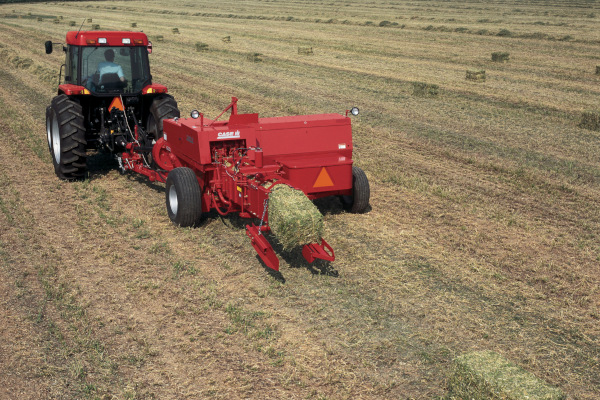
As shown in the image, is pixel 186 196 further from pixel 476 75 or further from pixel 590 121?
pixel 476 75

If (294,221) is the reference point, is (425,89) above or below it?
above

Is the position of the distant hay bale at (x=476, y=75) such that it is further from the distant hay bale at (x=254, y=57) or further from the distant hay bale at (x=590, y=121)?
the distant hay bale at (x=254, y=57)

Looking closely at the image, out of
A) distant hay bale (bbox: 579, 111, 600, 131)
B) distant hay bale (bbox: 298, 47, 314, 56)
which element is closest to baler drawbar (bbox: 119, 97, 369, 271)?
distant hay bale (bbox: 579, 111, 600, 131)

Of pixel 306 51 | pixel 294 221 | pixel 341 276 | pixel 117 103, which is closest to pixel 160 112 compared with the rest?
pixel 117 103

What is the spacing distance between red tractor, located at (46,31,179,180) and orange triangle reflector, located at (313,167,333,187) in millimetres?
3340

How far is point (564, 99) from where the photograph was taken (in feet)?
55.8

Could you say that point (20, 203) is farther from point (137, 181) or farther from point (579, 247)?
point (579, 247)

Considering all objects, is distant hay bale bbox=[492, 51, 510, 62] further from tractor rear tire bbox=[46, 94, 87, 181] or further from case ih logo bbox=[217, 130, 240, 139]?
case ih logo bbox=[217, 130, 240, 139]

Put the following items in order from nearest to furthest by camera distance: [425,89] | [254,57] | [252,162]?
A: [252,162]
[425,89]
[254,57]

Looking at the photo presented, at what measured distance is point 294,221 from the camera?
6.46 meters

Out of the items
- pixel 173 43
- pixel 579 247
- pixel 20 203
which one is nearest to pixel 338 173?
pixel 579 247

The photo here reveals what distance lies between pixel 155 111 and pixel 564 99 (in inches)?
471

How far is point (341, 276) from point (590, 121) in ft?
32.3

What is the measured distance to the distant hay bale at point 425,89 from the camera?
58.0 feet
